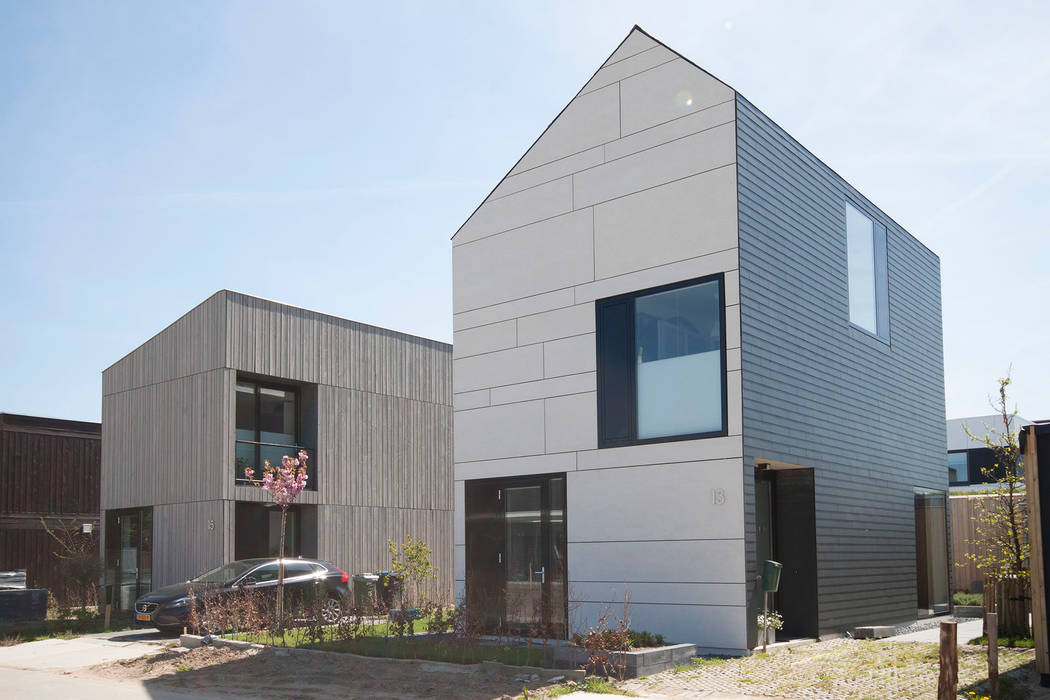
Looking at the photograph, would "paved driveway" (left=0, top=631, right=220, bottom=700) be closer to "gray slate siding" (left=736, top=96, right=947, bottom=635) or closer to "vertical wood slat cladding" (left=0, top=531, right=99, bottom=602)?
"gray slate siding" (left=736, top=96, right=947, bottom=635)

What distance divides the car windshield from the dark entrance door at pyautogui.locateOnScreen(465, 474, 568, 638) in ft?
16.4

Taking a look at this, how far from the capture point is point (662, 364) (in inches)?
502

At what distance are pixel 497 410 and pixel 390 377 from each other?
906cm

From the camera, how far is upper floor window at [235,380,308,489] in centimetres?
2019

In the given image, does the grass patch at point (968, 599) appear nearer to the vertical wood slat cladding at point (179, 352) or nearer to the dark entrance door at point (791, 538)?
the dark entrance door at point (791, 538)

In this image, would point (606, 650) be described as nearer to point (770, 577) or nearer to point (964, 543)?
point (770, 577)

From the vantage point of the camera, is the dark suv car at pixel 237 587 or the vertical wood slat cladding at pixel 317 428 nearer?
the dark suv car at pixel 237 587

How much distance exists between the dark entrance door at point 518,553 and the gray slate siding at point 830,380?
295 centimetres

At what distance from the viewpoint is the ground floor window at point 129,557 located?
68.4 feet

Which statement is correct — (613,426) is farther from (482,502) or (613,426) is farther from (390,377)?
(390,377)

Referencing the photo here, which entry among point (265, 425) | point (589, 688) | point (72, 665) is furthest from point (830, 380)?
point (265, 425)

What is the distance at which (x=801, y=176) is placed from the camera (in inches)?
547

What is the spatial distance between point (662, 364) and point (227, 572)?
9.24 metres

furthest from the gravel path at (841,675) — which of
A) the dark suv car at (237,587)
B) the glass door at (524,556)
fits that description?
the dark suv car at (237,587)
